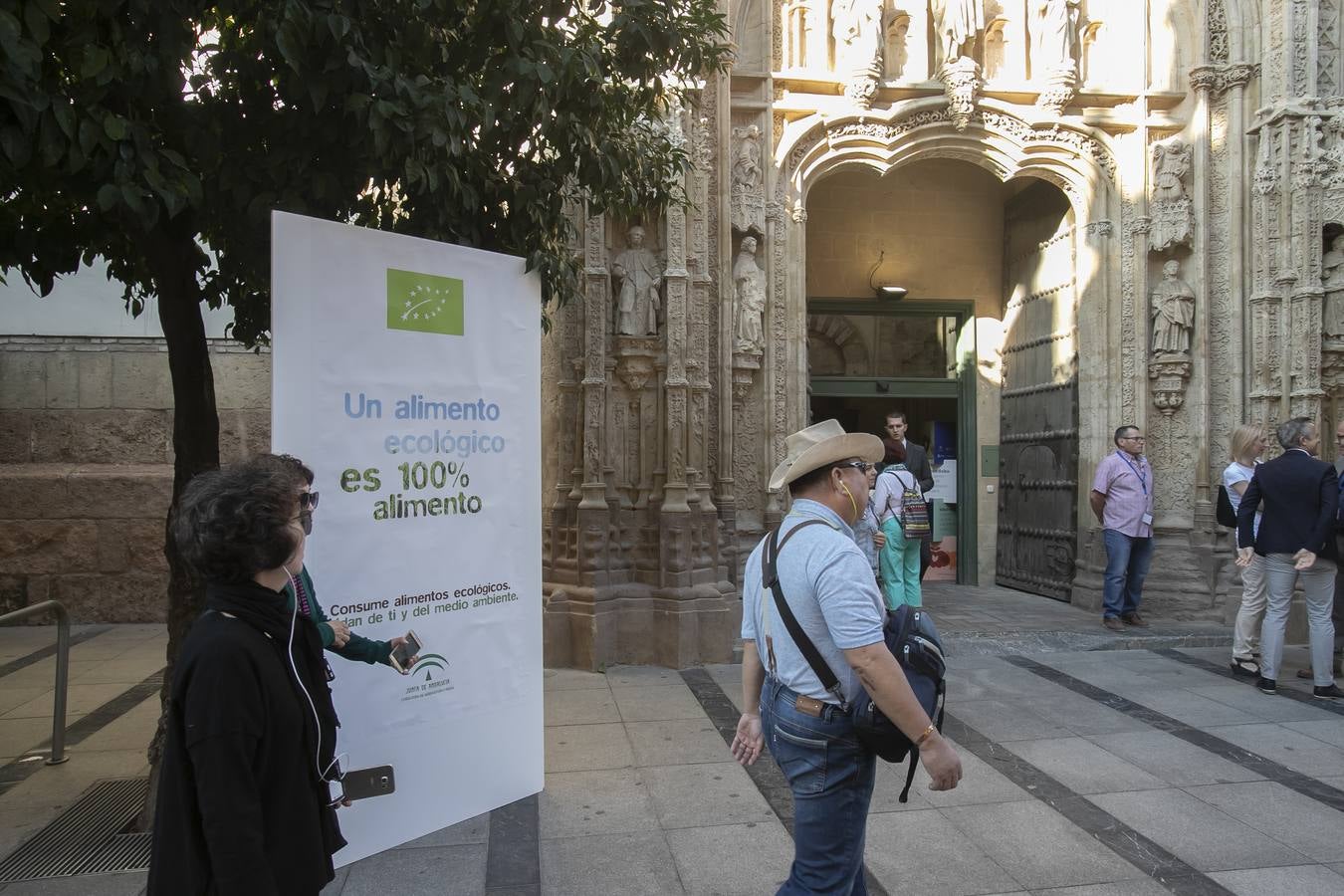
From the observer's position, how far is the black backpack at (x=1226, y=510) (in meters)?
7.21

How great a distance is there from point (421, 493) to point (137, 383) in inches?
270

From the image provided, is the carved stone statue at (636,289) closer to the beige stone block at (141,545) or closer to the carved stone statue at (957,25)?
the carved stone statue at (957,25)

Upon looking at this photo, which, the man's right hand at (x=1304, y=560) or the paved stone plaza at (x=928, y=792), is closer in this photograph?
the paved stone plaza at (x=928, y=792)

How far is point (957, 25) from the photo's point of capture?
8680mm

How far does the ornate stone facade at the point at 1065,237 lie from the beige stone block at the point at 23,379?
5172 millimetres

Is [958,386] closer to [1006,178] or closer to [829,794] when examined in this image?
[1006,178]

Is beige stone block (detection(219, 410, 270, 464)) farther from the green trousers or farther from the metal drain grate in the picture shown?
the green trousers

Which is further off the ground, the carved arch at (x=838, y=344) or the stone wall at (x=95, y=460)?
the carved arch at (x=838, y=344)

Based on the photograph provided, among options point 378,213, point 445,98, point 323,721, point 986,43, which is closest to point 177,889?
point 323,721

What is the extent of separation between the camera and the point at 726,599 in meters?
7.30

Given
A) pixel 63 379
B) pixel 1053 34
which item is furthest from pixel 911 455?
pixel 63 379

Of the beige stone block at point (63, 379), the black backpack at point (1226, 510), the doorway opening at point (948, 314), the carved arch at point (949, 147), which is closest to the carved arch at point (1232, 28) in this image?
the carved arch at point (949, 147)

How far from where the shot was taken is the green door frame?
11305mm

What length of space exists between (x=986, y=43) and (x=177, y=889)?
970cm
